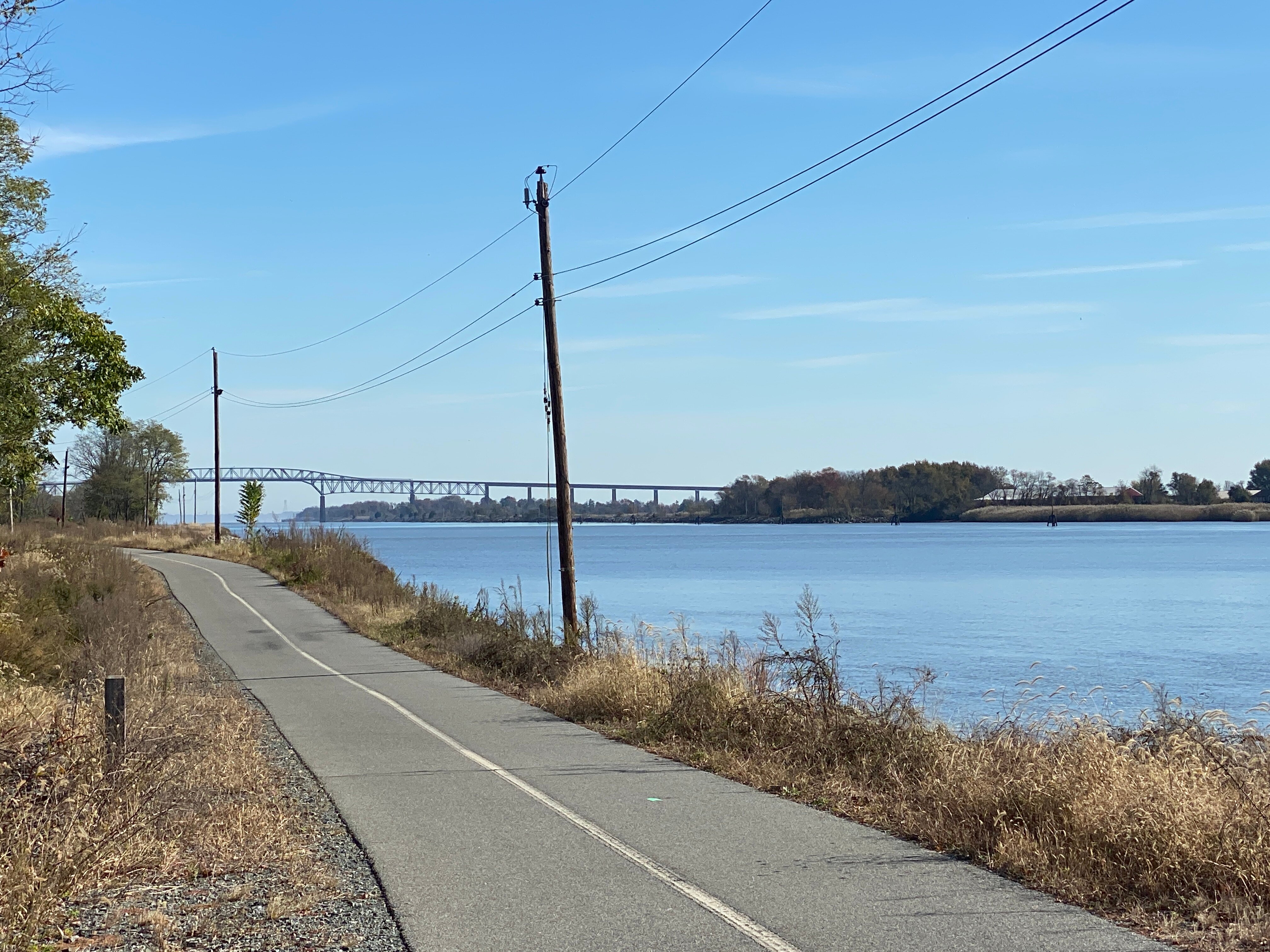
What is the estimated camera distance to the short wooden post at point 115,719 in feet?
29.0

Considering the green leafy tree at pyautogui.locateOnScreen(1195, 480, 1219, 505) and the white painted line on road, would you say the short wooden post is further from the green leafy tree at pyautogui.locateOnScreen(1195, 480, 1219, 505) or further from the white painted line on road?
the green leafy tree at pyautogui.locateOnScreen(1195, 480, 1219, 505)

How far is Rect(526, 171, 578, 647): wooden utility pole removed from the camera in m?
23.3

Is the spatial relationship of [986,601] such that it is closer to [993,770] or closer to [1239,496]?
[993,770]

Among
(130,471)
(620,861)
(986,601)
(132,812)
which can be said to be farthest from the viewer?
(130,471)

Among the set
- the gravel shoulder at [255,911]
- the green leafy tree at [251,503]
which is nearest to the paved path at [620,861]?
the gravel shoulder at [255,911]

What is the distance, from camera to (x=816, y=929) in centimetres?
666

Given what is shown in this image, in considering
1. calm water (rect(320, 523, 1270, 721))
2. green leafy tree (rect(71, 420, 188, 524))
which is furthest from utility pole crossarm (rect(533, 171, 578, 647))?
green leafy tree (rect(71, 420, 188, 524))

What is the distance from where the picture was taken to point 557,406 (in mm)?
23422

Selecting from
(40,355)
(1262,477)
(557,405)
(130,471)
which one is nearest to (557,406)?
(557,405)

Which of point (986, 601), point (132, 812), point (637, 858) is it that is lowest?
point (986, 601)

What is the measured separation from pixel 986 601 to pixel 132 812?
4664cm

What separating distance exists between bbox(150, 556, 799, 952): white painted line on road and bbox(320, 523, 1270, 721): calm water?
7598mm

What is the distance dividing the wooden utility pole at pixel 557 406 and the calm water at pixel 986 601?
6493 mm

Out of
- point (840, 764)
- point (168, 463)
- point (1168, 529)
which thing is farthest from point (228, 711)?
point (1168, 529)
